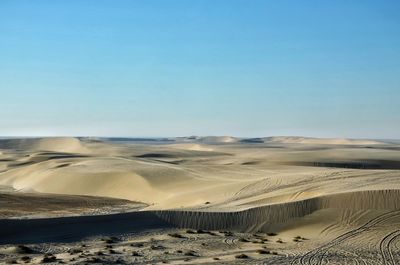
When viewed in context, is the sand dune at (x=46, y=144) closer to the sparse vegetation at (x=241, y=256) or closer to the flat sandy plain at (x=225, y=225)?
the flat sandy plain at (x=225, y=225)

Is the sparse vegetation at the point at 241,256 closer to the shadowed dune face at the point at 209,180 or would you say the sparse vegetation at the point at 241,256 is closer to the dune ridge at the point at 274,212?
the dune ridge at the point at 274,212

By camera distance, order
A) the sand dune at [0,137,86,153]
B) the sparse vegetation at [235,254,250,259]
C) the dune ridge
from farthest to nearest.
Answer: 1. the sand dune at [0,137,86,153]
2. the dune ridge
3. the sparse vegetation at [235,254,250,259]

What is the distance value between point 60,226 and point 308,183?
13026mm

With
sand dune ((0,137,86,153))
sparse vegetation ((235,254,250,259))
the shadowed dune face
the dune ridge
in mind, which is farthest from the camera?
sand dune ((0,137,86,153))

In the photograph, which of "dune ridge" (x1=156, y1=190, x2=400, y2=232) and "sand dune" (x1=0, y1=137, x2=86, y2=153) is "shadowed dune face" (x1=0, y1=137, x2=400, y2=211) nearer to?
"dune ridge" (x1=156, y1=190, x2=400, y2=232)

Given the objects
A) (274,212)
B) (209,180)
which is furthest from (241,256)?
(209,180)

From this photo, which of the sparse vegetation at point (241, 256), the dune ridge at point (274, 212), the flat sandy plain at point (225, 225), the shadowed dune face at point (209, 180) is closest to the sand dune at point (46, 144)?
the shadowed dune face at point (209, 180)

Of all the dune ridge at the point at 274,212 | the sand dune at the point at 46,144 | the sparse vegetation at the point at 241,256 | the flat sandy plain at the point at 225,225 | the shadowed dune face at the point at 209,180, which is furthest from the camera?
the sand dune at the point at 46,144

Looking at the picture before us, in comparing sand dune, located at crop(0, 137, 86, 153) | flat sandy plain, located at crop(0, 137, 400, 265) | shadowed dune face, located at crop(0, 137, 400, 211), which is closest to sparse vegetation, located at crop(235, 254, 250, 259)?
flat sandy plain, located at crop(0, 137, 400, 265)

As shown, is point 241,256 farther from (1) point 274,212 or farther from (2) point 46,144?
(2) point 46,144

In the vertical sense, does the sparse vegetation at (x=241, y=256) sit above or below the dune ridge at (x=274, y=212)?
below

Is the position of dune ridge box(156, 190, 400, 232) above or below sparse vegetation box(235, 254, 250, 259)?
above

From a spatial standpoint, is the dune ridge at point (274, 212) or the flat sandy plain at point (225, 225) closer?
the flat sandy plain at point (225, 225)

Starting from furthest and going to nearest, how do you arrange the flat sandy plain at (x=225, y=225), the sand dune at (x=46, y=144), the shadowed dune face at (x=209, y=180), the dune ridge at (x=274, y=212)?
the sand dune at (x=46, y=144) → the shadowed dune face at (x=209, y=180) → the dune ridge at (x=274, y=212) → the flat sandy plain at (x=225, y=225)
